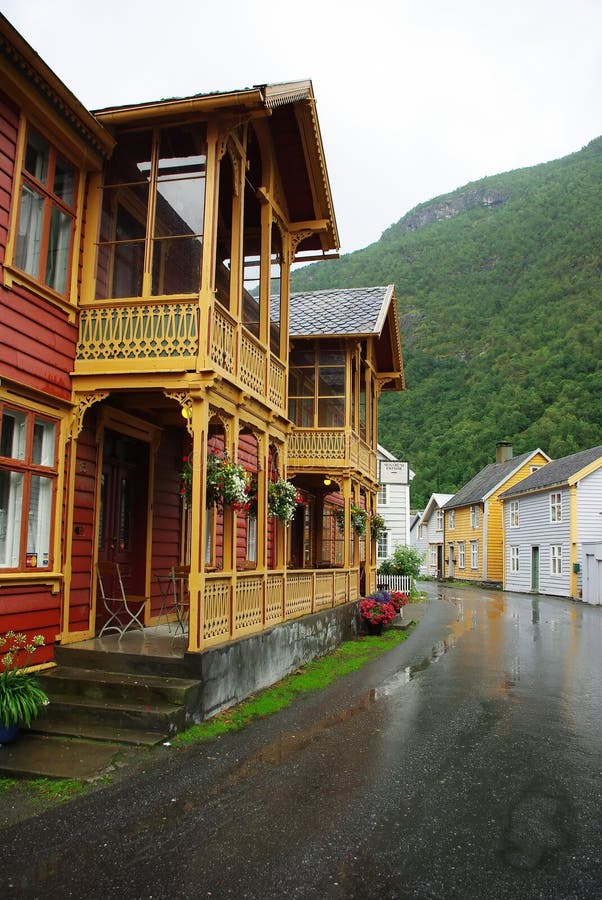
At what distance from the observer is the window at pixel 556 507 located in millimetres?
34906

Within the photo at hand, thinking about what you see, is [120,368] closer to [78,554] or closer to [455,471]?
[78,554]

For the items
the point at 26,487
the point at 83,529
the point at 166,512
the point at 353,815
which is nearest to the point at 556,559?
the point at 166,512

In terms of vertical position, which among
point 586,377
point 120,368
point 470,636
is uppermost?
Answer: point 586,377

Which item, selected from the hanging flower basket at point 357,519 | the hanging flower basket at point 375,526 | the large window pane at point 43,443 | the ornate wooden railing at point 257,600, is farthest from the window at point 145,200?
the hanging flower basket at point 375,526

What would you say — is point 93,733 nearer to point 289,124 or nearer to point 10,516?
point 10,516

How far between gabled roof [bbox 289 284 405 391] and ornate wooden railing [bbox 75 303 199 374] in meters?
9.71

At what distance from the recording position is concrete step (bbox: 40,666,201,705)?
24.6ft

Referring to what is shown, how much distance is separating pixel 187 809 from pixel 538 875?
8.26 ft

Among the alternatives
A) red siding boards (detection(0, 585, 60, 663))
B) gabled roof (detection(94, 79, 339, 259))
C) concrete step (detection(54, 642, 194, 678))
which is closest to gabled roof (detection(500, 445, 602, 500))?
gabled roof (detection(94, 79, 339, 259))

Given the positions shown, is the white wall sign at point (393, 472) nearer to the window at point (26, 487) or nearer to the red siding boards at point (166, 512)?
the red siding boards at point (166, 512)

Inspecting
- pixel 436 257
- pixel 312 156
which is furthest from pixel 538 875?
pixel 436 257

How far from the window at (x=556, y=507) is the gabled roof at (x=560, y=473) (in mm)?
593

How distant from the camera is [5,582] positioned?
24.9 feet

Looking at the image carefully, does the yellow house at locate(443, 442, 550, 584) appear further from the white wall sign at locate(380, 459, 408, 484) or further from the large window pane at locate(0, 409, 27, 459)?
the large window pane at locate(0, 409, 27, 459)
